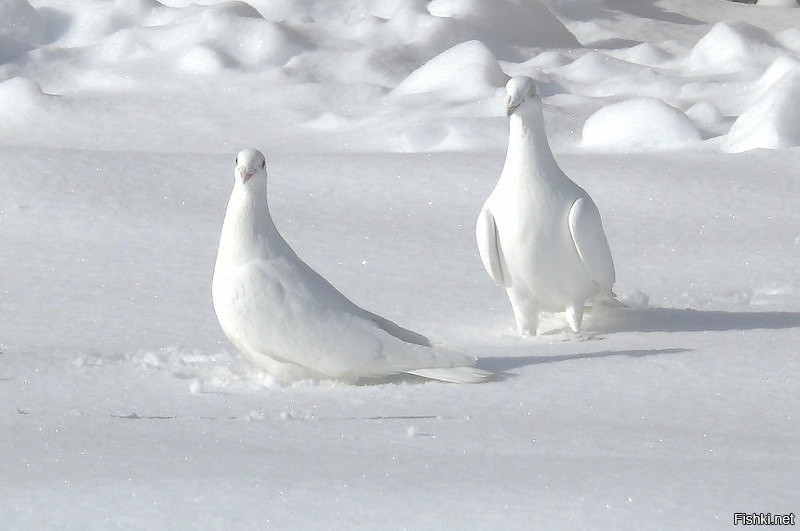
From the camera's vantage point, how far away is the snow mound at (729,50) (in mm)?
10477

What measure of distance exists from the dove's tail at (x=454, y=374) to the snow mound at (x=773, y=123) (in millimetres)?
4026

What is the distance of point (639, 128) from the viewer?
7.66 m

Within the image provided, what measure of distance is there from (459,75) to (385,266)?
407 cm

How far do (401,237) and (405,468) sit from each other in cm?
293

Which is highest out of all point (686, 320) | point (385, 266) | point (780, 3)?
point (780, 3)

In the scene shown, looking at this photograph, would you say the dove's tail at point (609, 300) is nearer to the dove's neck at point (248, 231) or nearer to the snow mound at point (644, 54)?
the dove's neck at point (248, 231)

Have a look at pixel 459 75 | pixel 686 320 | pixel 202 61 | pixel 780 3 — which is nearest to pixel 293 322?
pixel 686 320

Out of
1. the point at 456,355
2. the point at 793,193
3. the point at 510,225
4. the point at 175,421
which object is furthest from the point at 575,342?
the point at 793,193

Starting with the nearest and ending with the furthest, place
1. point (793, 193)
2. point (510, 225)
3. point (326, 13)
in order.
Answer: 1. point (510, 225)
2. point (793, 193)
3. point (326, 13)

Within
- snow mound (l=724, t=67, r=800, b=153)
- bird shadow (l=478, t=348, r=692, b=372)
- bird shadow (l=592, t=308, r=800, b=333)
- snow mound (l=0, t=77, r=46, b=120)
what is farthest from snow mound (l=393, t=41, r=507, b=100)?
bird shadow (l=478, t=348, r=692, b=372)

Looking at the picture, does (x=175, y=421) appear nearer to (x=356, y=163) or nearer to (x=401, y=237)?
(x=401, y=237)

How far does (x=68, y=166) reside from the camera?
6422mm

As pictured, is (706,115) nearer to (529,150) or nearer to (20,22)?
(529,150)

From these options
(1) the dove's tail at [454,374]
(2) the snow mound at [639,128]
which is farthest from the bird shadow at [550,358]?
(2) the snow mound at [639,128]
